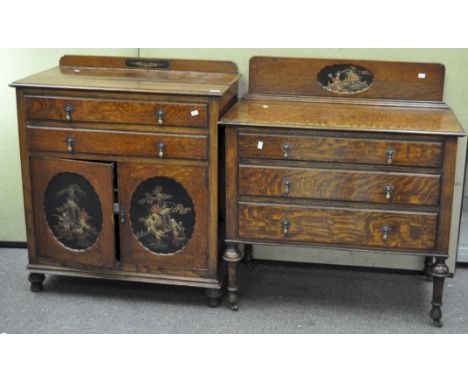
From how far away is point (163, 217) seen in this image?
3.26 metres

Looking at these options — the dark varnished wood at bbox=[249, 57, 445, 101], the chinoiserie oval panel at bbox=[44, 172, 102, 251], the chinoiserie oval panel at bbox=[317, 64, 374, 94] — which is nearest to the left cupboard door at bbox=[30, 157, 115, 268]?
the chinoiserie oval panel at bbox=[44, 172, 102, 251]

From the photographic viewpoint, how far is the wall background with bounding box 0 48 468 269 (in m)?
3.40

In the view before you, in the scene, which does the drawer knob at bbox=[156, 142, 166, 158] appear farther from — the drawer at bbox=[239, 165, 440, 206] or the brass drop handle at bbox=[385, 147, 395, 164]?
the brass drop handle at bbox=[385, 147, 395, 164]

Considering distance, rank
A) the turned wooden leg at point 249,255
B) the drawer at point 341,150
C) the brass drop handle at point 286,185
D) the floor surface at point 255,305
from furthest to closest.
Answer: the turned wooden leg at point 249,255, the floor surface at point 255,305, the brass drop handle at point 286,185, the drawer at point 341,150

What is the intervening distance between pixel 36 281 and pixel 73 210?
0.43 meters

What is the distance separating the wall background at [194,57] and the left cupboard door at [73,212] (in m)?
0.57

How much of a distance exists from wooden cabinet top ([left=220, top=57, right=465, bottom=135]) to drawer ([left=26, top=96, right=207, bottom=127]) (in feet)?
0.58

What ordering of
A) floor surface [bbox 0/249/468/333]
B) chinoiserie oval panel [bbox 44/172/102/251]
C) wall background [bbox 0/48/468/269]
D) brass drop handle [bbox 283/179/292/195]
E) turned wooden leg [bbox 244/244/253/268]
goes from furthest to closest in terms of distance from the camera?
turned wooden leg [bbox 244/244/253/268]
wall background [bbox 0/48/468/269]
chinoiserie oval panel [bbox 44/172/102/251]
floor surface [bbox 0/249/468/333]
brass drop handle [bbox 283/179/292/195]

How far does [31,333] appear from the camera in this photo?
3.10 metres

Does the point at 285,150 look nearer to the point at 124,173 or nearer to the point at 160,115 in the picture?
the point at 160,115

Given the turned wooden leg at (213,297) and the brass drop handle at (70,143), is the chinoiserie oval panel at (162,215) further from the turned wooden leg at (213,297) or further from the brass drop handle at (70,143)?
the brass drop handle at (70,143)

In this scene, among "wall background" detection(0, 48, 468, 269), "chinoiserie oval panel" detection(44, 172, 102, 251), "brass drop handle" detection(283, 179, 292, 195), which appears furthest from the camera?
"wall background" detection(0, 48, 468, 269)

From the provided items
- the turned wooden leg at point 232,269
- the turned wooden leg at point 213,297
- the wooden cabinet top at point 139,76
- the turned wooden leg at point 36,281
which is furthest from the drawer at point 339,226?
the turned wooden leg at point 36,281

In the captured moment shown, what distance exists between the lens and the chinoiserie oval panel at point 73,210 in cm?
329
